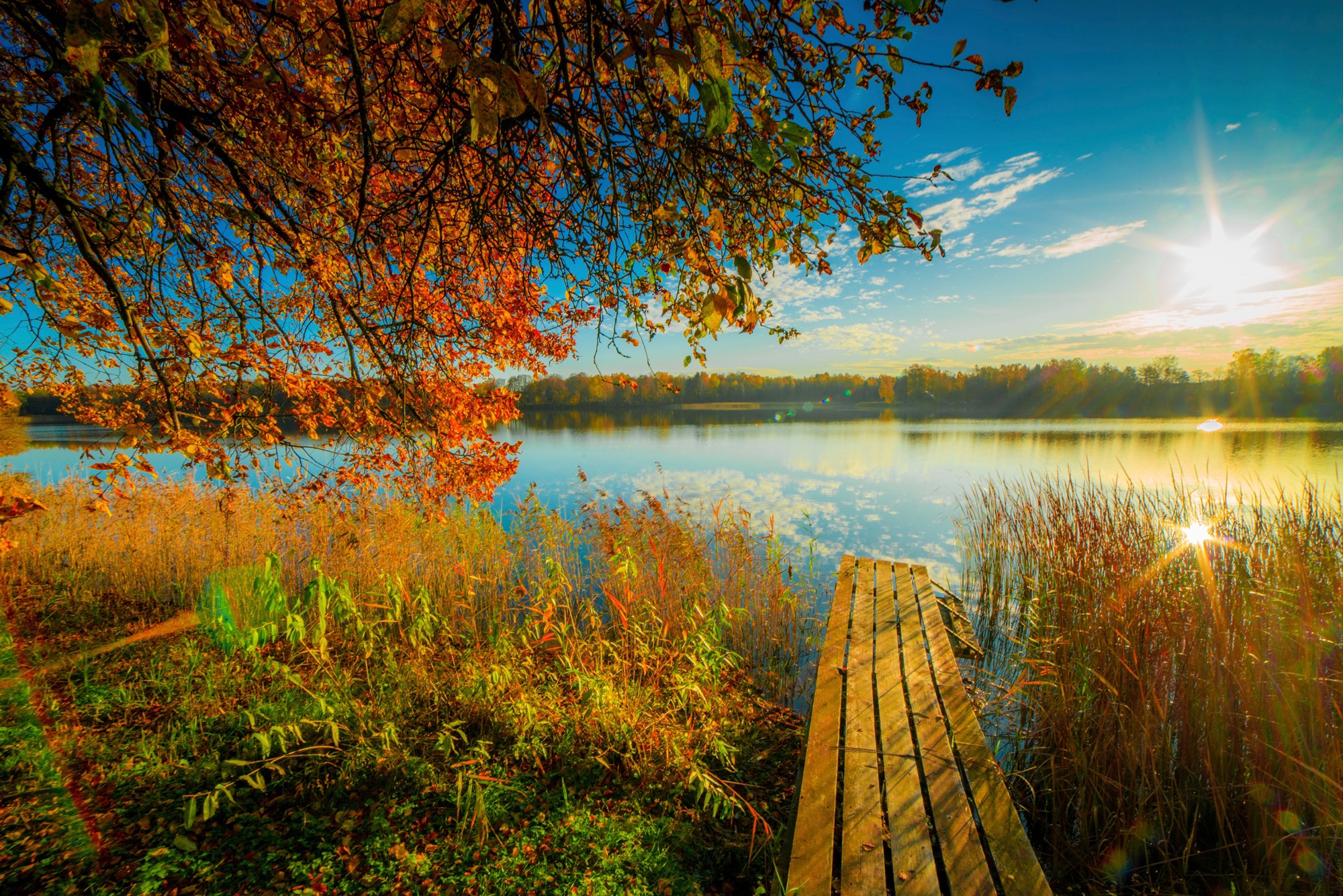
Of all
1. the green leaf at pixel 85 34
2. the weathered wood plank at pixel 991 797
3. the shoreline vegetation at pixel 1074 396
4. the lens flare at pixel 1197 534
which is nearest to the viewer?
the green leaf at pixel 85 34

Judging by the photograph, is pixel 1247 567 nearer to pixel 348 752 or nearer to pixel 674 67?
pixel 674 67

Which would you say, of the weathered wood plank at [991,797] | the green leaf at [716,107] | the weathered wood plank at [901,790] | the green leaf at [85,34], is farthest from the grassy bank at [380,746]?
the green leaf at [716,107]

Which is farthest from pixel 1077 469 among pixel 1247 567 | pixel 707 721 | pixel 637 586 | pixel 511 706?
pixel 511 706

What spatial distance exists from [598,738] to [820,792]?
1.21m

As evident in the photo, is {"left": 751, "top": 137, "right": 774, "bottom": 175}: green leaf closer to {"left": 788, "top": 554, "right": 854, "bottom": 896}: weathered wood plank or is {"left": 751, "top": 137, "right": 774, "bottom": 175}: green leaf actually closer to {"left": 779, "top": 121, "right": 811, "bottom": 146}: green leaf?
{"left": 779, "top": 121, "right": 811, "bottom": 146}: green leaf

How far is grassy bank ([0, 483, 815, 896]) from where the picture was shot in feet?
6.35

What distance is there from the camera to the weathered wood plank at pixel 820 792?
73.9 inches

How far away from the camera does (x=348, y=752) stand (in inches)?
94.0

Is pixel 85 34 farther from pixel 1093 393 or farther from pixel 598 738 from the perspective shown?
pixel 1093 393

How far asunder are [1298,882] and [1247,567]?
209 cm

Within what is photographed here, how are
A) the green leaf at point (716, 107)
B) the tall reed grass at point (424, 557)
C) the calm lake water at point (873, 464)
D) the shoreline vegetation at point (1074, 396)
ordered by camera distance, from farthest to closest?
the shoreline vegetation at point (1074, 396) → the calm lake water at point (873, 464) → the tall reed grass at point (424, 557) → the green leaf at point (716, 107)

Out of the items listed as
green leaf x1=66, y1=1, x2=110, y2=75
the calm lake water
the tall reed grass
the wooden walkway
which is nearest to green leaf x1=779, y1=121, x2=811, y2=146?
green leaf x1=66, y1=1, x2=110, y2=75

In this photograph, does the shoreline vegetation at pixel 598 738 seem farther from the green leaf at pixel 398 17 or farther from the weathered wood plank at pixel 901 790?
the green leaf at pixel 398 17

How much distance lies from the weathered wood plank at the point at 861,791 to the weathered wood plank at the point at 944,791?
0.23 m
